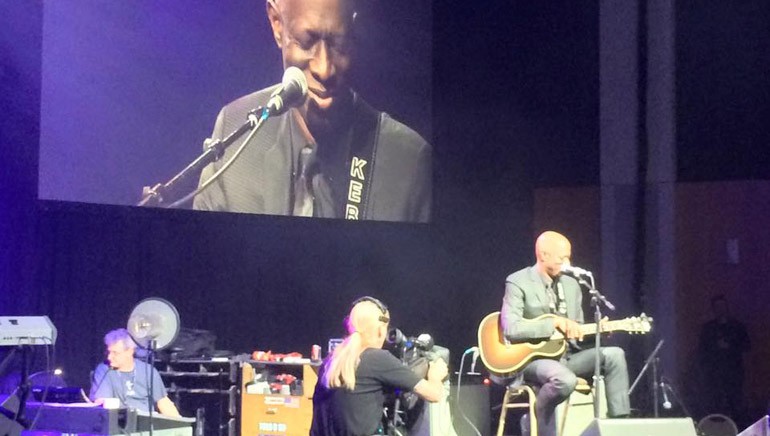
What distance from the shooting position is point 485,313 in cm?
1043

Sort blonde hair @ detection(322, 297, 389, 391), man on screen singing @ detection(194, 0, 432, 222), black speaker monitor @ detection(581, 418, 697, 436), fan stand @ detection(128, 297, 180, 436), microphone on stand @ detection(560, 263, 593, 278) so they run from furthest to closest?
1. man on screen singing @ detection(194, 0, 432, 222)
2. fan stand @ detection(128, 297, 180, 436)
3. microphone on stand @ detection(560, 263, 593, 278)
4. black speaker monitor @ detection(581, 418, 697, 436)
5. blonde hair @ detection(322, 297, 389, 391)

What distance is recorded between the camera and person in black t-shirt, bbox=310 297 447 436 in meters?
4.71

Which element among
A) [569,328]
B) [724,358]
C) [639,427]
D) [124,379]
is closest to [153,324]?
[124,379]

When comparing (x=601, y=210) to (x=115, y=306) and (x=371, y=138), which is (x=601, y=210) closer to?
(x=371, y=138)

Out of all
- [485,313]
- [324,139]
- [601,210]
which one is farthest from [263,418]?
[601,210]

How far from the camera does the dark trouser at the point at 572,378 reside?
6176mm

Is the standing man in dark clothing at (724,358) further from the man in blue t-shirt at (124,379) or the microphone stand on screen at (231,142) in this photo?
the man in blue t-shirt at (124,379)

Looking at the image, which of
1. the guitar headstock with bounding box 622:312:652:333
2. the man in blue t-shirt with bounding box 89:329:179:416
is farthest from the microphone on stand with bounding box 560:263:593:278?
the man in blue t-shirt with bounding box 89:329:179:416

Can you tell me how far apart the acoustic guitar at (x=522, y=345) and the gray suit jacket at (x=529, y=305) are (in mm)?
81

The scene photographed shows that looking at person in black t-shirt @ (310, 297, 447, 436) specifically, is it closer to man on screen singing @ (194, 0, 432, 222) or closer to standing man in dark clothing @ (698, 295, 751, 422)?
man on screen singing @ (194, 0, 432, 222)

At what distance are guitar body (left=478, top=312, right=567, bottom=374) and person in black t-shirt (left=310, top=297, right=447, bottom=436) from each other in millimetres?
1683

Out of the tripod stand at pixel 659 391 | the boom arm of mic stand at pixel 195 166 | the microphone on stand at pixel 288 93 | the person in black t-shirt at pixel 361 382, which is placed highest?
the microphone on stand at pixel 288 93

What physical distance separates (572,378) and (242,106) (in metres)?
3.57

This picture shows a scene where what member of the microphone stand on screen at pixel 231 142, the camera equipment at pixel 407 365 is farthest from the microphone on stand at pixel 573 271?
the microphone stand on screen at pixel 231 142
